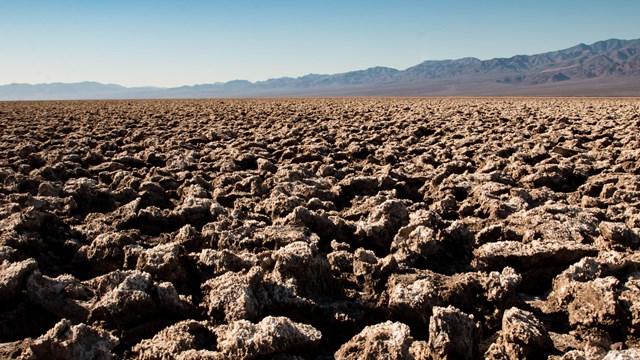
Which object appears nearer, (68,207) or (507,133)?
(68,207)

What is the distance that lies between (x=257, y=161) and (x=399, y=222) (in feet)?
8.12

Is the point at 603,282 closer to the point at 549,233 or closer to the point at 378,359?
the point at 549,233

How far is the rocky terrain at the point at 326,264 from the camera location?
159 centimetres

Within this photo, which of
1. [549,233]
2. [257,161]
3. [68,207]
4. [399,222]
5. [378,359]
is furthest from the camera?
[257,161]

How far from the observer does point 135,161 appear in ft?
16.9

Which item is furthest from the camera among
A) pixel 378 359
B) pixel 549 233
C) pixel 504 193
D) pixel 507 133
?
pixel 507 133

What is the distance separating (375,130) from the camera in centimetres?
838

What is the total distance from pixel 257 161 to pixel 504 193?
254cm

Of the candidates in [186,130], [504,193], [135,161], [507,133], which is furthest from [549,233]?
[186,130]

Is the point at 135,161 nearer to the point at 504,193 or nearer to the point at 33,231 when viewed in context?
the point at 33,231

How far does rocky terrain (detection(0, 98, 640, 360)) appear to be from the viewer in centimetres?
159

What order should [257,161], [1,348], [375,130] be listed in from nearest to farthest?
1. [1,348]
2. [257,161]
3. [375,130]

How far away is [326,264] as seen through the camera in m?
2.13

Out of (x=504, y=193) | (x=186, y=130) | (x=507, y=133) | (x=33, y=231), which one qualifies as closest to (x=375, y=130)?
(x=507, y=133)
